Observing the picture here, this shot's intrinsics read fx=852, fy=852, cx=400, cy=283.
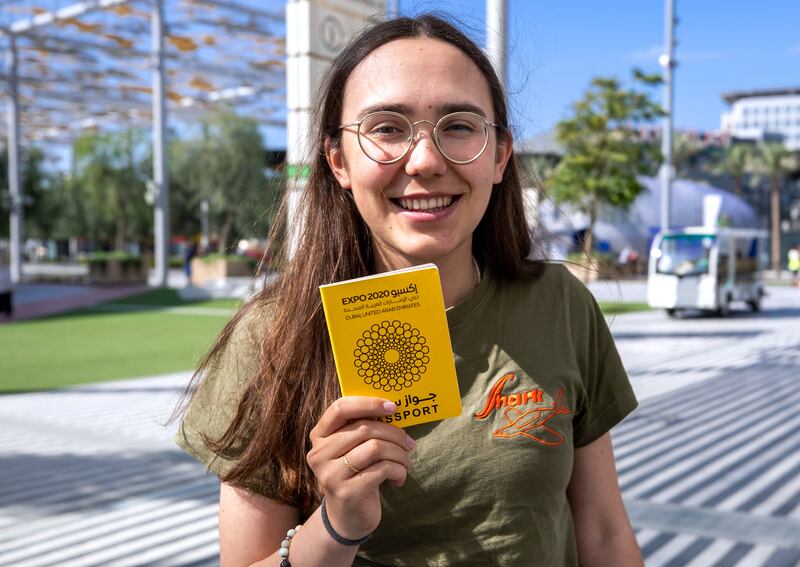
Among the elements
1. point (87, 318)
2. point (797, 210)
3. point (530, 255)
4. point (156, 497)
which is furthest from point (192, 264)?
point (797, 210)

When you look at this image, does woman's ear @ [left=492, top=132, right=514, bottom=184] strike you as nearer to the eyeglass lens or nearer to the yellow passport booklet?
the eyeglass lens

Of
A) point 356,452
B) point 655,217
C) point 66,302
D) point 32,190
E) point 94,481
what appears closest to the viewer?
point 356,452

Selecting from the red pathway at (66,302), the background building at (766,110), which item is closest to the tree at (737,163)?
the red pathway at (66,302)

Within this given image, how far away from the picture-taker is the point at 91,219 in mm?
46469

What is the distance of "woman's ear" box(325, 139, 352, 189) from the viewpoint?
64.8 inches

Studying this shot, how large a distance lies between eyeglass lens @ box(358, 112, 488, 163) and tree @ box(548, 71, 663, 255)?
1912 centimetres

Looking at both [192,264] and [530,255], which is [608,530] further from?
[192,264]

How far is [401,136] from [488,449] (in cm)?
58

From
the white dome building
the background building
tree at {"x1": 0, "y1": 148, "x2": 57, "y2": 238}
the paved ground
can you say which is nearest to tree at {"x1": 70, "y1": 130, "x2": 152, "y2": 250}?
tree at {"x1": 0, "y1": 148, "x2": 57, "y2": 238}

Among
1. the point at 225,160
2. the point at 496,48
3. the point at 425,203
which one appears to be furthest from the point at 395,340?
the point at 225,160

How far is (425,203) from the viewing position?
1504mm

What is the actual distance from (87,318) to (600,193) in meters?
12.2

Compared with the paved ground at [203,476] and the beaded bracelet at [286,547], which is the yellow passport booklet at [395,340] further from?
the paved ground at [203,476]

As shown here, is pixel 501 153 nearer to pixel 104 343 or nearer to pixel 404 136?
pixel 404 136
